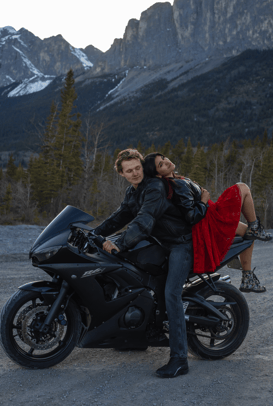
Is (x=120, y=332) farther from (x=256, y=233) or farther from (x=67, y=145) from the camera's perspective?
(x=67, y=145)

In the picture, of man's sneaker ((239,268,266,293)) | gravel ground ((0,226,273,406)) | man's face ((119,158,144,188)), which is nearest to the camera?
gravel ground ((0,226,273,406))

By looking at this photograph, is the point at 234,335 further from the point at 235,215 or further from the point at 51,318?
the point at 51,318

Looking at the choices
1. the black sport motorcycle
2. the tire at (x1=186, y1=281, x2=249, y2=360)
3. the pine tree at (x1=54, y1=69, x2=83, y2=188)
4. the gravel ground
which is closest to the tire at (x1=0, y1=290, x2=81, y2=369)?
the black sport motorcycle

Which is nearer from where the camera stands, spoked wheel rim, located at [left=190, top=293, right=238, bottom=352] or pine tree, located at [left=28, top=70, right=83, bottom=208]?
spoked wheel rim, located at [left=190, top=293, right=238, bottom=352]

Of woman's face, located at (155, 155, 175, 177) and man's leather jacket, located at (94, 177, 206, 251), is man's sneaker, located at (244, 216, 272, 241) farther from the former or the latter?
woman's face, located at (155, 155, 175, 177)

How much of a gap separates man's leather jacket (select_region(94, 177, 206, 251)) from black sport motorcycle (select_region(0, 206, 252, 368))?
0.18m

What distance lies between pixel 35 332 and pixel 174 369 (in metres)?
1.30

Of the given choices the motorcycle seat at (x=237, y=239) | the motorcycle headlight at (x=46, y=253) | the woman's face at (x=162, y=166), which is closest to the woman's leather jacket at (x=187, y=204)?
the woman's face at (x=162, y=166)

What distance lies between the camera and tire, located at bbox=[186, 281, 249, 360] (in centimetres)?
352

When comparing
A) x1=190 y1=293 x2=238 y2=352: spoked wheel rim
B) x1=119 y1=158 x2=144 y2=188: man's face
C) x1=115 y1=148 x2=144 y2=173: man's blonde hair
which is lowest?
x1=190 y1=293 x2=238 y2=352: spoked wheel rim

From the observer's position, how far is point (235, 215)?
11.0 ft

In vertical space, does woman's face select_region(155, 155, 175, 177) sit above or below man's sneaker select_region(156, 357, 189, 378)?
above

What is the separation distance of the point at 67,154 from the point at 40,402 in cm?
3241

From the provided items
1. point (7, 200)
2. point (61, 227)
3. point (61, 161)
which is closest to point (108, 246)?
point (61, 227)
